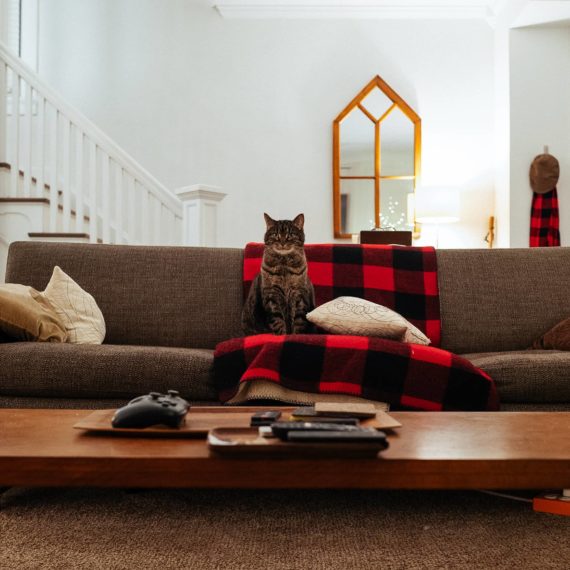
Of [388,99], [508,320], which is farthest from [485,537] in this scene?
[388,99]

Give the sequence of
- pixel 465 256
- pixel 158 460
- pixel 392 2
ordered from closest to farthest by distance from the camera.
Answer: pixel 158 460
pixel 465 256
pixel 392 2

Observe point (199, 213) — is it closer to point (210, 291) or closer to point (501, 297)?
point (210, 291)

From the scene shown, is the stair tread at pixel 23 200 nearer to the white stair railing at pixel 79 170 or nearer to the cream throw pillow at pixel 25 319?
the white stair railing at pixel 79 170

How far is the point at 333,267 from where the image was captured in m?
2.46

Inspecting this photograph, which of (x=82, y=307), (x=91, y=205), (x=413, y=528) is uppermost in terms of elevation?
(x=91, y=205)

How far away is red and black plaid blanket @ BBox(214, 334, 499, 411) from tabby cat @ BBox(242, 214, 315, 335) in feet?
1.66

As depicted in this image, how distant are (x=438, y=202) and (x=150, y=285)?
2.99 m

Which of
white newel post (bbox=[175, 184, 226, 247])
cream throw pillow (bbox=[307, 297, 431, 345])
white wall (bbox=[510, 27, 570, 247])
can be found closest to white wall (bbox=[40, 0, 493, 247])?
white wall (bbox=[510, 27, 570, 247])

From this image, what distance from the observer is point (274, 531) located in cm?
126

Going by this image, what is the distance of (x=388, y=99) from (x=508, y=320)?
333 centimetres

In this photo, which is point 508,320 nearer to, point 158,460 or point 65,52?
point 158,460

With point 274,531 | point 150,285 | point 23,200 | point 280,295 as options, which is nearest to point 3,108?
point 23,200

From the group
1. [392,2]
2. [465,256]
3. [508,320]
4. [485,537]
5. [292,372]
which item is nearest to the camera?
[485,537]

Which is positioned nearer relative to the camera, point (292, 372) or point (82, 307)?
point (292, 372)
